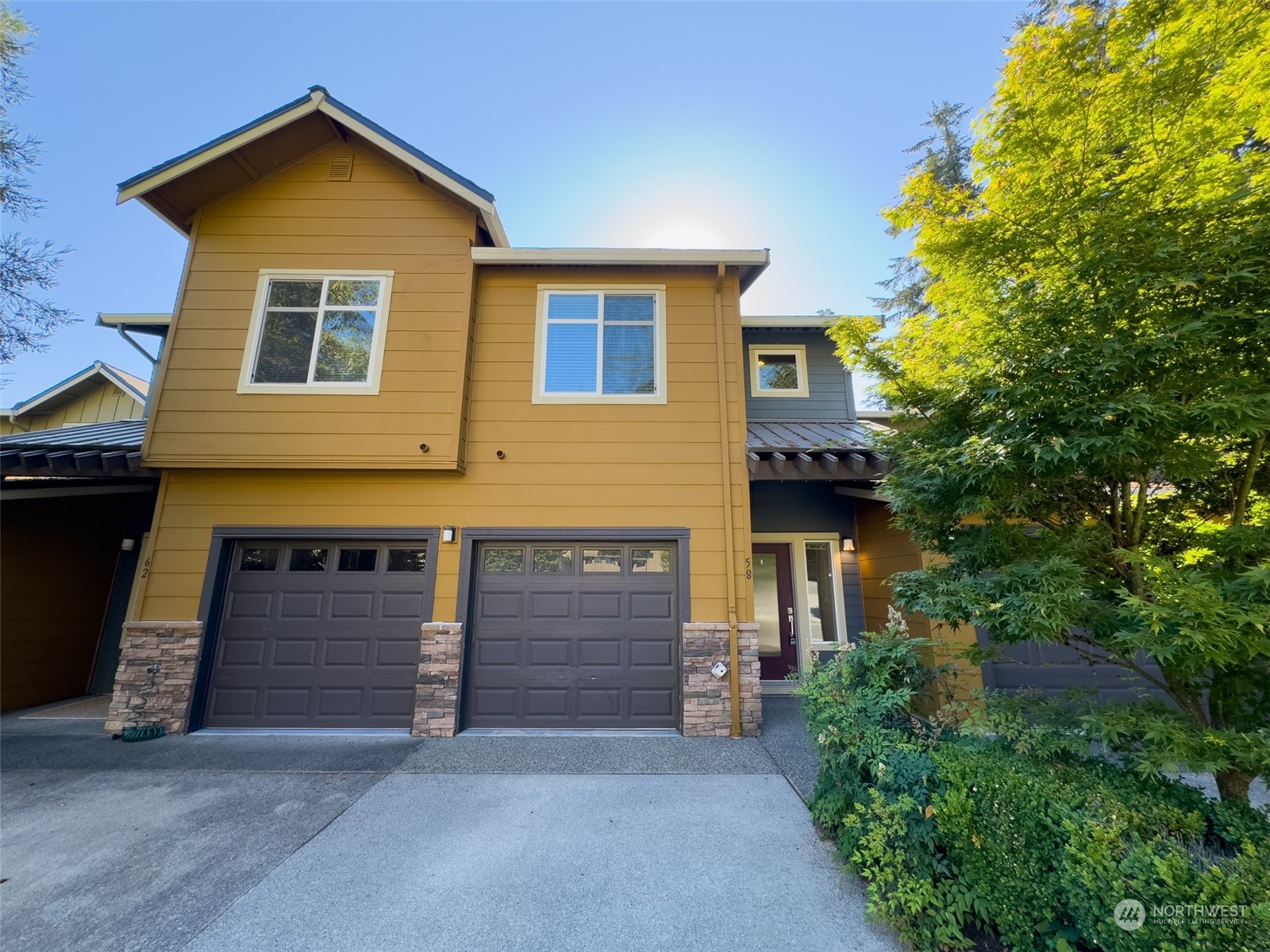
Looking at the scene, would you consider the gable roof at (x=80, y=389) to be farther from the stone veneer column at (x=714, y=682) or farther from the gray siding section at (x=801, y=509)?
the gray siding section at (x=801, y=509)

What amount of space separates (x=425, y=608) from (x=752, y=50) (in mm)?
9352

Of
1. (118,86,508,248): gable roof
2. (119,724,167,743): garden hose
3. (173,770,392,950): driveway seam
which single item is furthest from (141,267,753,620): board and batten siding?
(173,770,392,950): driveway seam

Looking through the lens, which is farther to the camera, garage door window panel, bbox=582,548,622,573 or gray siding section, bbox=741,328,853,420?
gray siding section, bbox=741,328,853,420

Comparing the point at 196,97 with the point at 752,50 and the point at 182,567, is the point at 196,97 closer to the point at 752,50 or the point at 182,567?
the point at 182,567

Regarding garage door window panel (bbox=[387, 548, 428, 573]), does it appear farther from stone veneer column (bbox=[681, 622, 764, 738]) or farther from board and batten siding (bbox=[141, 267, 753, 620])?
stone veneer column (bbox=[681, 622, 764, 738])

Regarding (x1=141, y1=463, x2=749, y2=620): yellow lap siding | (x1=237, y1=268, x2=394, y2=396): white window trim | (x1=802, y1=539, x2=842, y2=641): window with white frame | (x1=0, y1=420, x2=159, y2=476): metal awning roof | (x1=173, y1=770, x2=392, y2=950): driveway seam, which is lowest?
(x1=173, y1=770, x2=392, y2=950): driveway seam

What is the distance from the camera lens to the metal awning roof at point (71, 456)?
16.2 feet

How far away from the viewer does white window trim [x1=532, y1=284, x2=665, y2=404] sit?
5895 mm

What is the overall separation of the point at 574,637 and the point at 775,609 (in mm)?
3388

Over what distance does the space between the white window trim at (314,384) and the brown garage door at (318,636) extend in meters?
1.88

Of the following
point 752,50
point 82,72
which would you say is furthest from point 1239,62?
point 82,72

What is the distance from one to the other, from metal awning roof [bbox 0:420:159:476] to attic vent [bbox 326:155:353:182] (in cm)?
424

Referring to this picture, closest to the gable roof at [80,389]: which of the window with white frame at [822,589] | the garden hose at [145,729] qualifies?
the garden hose at [145,729]

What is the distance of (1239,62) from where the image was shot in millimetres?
2605
